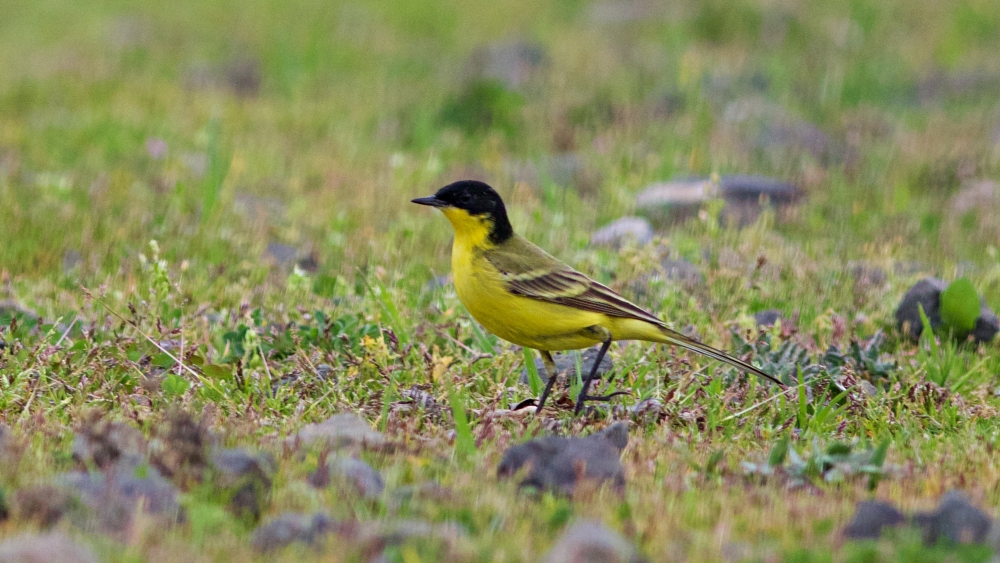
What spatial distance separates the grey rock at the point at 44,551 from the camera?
3238 millimetres

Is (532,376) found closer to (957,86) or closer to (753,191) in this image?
(753,191)

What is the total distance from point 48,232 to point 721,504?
591 cm

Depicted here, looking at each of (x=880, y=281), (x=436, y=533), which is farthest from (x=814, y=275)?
(x=436, y=533)

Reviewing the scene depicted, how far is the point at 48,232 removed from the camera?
8383mm

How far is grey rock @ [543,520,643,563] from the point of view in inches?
132

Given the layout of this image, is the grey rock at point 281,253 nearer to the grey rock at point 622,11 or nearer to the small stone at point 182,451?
the small stone at point 182,451

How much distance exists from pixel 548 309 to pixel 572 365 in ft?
2.61

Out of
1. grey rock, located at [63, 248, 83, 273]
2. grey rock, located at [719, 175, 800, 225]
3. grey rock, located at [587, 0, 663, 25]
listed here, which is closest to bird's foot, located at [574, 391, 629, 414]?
grey rock, located at [63, 248, 83, 273]

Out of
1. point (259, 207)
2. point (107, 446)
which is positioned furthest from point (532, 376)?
point (259, 207)

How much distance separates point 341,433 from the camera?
470 centimetres

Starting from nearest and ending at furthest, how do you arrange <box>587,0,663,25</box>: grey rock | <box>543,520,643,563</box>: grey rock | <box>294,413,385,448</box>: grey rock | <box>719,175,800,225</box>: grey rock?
<box>543,520,643,563</box>: grey rock < <box>294,413,385,448</box>: grey rock < <box>719,175,800,225</box>: grey rock < <box>587,0,663,25</box>: grey rock

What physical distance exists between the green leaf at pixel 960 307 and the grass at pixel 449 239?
0.48 ft

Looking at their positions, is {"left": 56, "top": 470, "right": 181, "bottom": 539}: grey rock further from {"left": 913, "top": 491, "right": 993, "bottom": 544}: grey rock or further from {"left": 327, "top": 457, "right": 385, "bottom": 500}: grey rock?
{"left": 913, "top": 491, "right": 993, "bottom": 544}: grey rock

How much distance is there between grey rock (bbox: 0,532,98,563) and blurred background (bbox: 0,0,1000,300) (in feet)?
14.4
